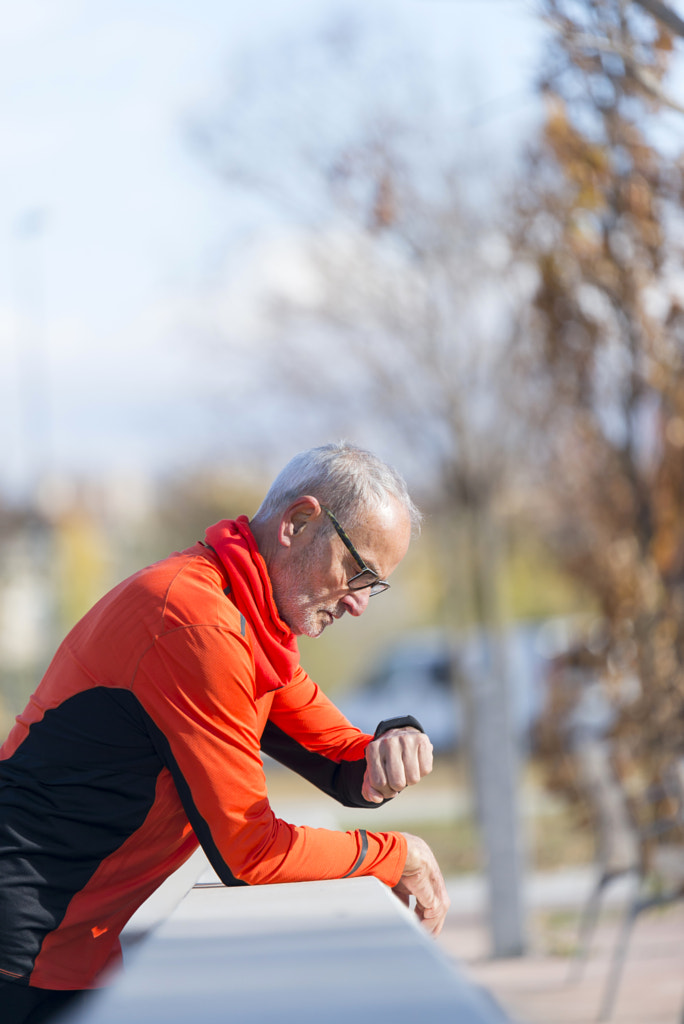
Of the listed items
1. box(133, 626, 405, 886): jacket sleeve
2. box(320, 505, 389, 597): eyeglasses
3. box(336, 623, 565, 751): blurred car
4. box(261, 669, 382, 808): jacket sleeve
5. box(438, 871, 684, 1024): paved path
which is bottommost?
box(336, 623, 565, 751): blurred car

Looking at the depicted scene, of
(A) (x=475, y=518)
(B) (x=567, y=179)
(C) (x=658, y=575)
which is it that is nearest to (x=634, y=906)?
(C) (x=658, y=575)

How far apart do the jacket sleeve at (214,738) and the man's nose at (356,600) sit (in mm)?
327

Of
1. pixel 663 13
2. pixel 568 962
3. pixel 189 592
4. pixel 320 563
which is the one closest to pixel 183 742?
pixel 189 592

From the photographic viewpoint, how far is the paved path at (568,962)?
16.3 feet

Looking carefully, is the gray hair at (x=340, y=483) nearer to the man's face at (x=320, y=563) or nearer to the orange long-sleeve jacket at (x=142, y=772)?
the man's face at (x=320, y=563)

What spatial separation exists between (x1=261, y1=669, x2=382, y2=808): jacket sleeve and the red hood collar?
0.71 feet

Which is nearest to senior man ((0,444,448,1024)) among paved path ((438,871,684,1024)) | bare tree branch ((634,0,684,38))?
bare tree branch ((634,0,684,38))

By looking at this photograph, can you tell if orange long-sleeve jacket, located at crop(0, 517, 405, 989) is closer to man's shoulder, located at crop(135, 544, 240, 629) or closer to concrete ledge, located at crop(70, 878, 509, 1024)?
man's shoulder, located at crop(135, 544, 240, 629)

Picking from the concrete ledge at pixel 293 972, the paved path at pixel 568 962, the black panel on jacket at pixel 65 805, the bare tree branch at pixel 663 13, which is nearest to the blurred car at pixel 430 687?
the paved path at pixel 568 962

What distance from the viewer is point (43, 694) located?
2.14 m

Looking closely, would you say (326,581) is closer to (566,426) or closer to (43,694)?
(43,694)

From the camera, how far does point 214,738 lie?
1.97m

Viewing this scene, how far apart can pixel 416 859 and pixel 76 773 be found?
2.28ft

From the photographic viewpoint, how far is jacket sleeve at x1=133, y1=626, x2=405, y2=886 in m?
1.97
